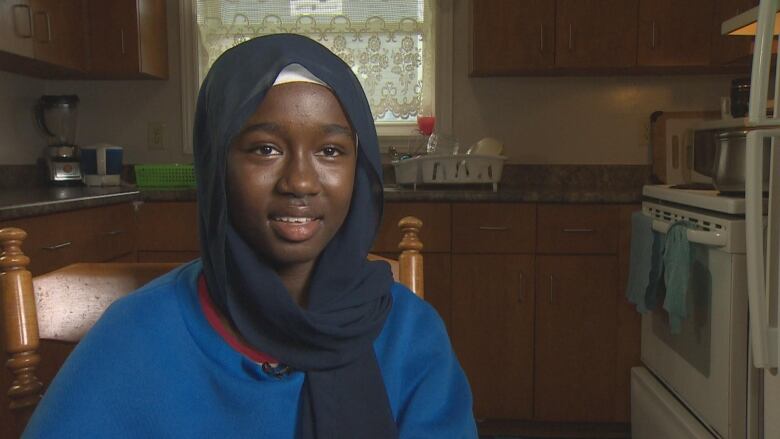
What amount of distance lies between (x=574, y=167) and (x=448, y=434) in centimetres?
269

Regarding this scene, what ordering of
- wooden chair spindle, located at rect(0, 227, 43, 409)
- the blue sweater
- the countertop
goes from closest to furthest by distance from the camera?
the blue sweater
wooden chair spindle, located at rect(0, 227, 43, 409)
the countertop

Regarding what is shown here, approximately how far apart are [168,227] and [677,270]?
5.94 ft

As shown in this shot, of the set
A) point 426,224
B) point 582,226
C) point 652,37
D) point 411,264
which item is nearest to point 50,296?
point 411,264

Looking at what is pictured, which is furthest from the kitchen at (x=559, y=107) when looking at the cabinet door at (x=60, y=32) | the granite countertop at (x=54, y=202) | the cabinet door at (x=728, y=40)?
the granite countertop at (x=54, y=202)

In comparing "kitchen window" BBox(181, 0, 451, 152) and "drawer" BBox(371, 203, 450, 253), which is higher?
"kitchen window" BBox(181, 0, 451, 152)

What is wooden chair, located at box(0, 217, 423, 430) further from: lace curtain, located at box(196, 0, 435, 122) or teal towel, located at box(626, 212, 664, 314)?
lace curtain, located at box(196, 0, 435, 122)

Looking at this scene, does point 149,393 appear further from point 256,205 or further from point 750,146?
point 750,146

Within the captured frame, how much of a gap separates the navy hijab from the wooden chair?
288mm

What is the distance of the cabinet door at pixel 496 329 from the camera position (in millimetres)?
2702

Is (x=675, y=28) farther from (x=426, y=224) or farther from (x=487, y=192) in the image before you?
(x=426, y=224)

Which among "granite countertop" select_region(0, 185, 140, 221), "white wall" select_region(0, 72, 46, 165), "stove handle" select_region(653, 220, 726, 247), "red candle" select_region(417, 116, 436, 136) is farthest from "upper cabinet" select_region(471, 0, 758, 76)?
"white wall" select_region(0, 72, 46, 165)

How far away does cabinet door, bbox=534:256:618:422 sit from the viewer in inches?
106

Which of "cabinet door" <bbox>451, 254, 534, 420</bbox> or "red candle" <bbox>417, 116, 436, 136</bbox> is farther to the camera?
"red candle" <bbox>417, 116, 436, 136</bbox>

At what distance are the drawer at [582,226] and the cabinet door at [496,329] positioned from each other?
0.47ft
